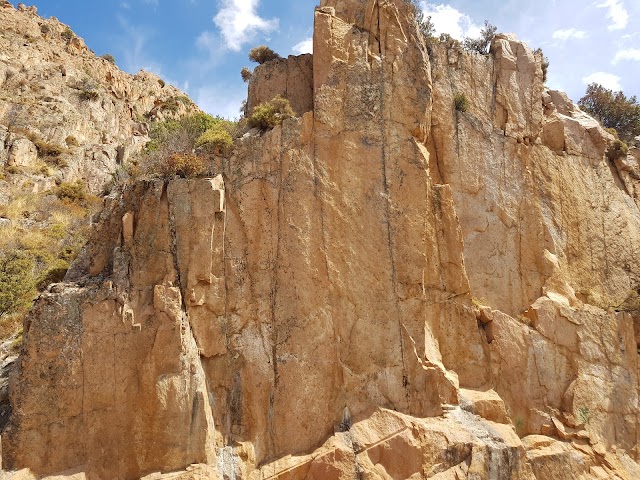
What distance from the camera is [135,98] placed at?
5169 centimetres

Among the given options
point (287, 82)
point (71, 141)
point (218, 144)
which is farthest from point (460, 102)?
point (71, 141)

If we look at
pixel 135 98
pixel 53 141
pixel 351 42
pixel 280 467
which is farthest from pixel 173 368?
pixel 135 98

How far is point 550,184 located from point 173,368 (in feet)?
41.1

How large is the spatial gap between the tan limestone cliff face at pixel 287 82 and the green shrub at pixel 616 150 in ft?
36.3

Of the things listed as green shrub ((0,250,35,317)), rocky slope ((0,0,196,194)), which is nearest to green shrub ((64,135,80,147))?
rocky slope ((0,0,196,194))

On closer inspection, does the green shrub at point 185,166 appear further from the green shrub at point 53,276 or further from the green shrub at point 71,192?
the green shrub at point 71,192

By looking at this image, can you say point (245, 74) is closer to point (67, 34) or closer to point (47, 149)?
point (47, 149)

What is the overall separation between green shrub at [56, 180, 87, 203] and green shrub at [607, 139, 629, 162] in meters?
28.0

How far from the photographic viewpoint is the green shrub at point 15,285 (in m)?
16.1

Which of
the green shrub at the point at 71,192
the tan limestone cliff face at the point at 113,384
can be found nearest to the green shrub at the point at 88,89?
the green shrub at the point at 71,192

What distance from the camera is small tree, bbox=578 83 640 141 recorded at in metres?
22.8

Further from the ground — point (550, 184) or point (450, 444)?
point (550, 184)

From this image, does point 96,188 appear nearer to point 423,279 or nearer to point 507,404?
point 423,279

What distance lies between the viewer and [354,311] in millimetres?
12367
